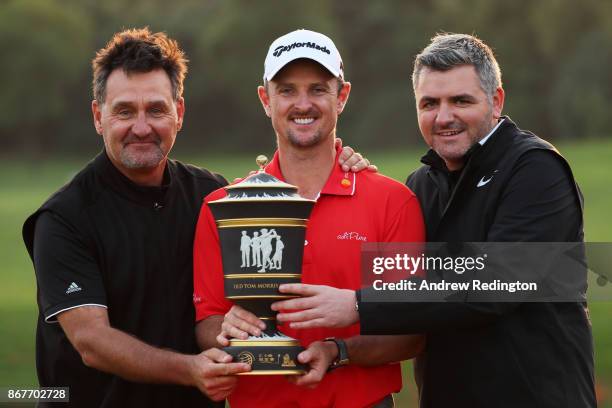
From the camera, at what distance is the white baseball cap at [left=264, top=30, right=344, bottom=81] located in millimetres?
5039

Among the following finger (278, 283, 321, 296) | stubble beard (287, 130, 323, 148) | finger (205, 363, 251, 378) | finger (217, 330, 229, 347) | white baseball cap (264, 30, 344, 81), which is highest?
white baseball cap (264, 30, 344, 81)

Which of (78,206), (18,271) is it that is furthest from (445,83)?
(18,271)

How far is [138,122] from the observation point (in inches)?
212

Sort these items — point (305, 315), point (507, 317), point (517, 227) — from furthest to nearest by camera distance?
point (507, 317)
point (517, 227)
point (305, 315)

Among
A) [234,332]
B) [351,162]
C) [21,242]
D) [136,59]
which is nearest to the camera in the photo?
[234,332]

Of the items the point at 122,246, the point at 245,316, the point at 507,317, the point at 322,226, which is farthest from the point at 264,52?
the point at 245,316

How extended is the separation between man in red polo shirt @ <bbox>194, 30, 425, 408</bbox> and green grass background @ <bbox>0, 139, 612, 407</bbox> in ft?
16.3

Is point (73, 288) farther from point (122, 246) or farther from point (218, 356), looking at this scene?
point (218, 356)

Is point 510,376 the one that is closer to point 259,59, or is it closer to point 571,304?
point 571,304

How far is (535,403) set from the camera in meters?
4.86

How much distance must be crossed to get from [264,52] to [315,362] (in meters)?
76.0

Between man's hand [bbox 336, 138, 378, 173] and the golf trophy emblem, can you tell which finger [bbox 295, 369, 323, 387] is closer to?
the golf trophy emblem

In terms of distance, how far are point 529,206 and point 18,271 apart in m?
20.5

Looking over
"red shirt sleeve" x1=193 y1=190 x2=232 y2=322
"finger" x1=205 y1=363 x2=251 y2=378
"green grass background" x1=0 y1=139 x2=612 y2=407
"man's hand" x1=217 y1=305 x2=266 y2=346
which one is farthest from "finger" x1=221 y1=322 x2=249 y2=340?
"green grass background" x1=0 y1=139 x2=612 y2=407
